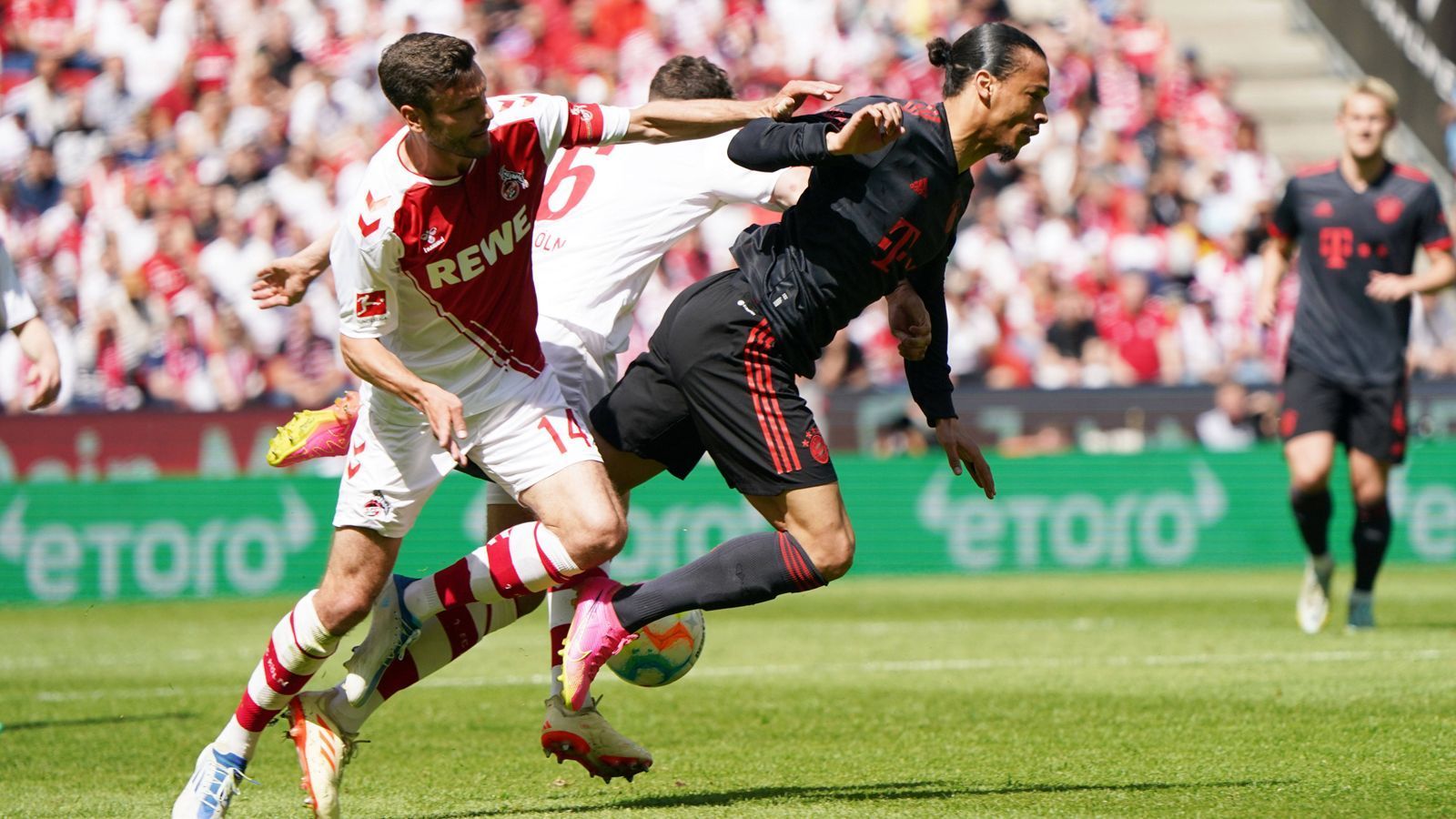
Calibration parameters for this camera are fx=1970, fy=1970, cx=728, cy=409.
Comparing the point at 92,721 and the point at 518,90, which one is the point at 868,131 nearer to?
the point at 92,721

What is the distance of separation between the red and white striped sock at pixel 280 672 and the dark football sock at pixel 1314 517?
258 inches

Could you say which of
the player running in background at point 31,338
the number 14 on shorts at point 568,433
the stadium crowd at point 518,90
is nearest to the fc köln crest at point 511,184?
the number 14 on shorts at point 568,433

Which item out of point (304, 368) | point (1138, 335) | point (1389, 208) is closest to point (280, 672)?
point (1389, 208)

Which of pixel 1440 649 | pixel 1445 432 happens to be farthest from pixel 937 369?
pixel 1445 432

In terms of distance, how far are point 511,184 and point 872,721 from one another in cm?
306

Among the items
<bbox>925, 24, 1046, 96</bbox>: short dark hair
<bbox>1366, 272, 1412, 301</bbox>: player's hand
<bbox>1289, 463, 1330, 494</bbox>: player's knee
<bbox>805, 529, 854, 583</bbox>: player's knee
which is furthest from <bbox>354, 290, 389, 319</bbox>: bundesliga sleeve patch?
<bbox>1289, 463, 1330, 494</bbox>: player's knee

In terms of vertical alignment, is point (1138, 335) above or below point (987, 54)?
below

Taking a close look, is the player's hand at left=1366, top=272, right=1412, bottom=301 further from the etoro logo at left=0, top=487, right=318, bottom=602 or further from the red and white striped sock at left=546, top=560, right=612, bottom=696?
the etoro logo at left=0, top=487, right=318, bottom=602

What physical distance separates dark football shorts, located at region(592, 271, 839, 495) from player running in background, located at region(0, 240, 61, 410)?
6.29 ft

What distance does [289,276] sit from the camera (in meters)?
6.43

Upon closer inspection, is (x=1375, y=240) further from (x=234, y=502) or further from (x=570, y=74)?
(x=570, y=74)

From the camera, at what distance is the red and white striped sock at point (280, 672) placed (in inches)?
237

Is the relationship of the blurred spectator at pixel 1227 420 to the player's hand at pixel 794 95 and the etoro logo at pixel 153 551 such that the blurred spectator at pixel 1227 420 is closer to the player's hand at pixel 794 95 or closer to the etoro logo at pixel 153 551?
the etoro logo at pixel 153 551

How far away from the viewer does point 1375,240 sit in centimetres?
1105
